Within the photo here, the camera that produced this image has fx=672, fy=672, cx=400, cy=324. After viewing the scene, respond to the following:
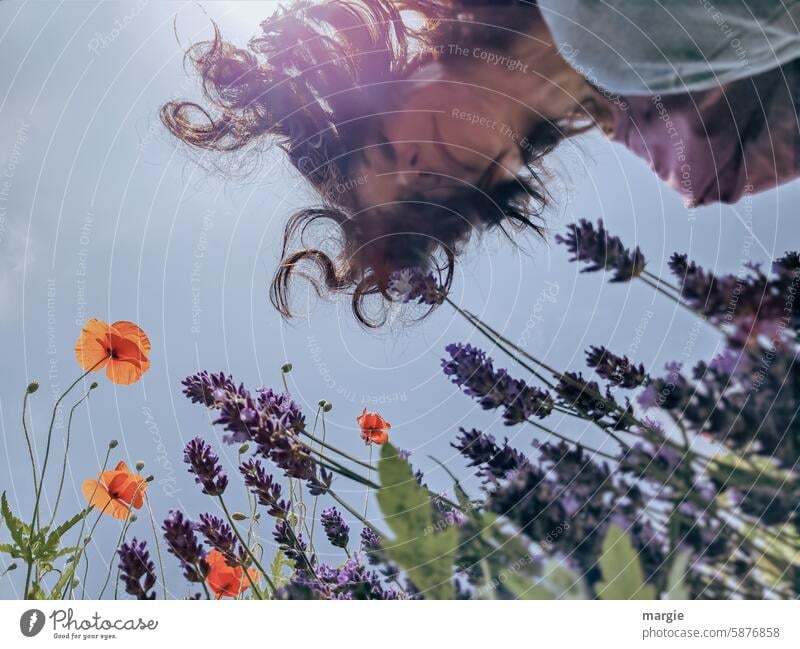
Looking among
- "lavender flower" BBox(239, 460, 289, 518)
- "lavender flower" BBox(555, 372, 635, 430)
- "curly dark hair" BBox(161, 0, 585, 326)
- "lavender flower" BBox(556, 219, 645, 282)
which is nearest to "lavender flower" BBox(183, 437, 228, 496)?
"lavender flower" BBox(239, 460, 289, 518)

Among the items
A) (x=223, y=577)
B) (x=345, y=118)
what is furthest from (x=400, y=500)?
(x=345, y=118)

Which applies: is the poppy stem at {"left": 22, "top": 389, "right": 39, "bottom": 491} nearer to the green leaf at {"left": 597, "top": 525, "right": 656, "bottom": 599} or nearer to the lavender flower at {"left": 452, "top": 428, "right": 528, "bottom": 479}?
the lavender flower at {"left": 452, "top": 428, "right": 528, "bottom": 479}

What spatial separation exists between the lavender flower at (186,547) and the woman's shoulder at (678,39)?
2.69ft

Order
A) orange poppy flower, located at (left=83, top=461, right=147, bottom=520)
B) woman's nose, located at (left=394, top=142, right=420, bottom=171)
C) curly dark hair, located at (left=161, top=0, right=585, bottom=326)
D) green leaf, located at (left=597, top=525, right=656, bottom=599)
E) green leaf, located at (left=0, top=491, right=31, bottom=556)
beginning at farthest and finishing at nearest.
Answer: woman's nose, located at (left=394, top=142, right=420, bottom=171) → curly dark hair, located at (left=161, top=0, right=585, bottom=326) → orange poppy flower, located at (left=83, top=461, right=147, bottom=520) → green leaf, located at (left=0, top=491, right=31, bottom=556) → green leaf, located at (left=597, top=525, right=656, bottom=599)

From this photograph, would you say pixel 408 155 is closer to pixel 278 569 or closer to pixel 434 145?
pixel 434 145

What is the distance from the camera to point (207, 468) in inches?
27.8

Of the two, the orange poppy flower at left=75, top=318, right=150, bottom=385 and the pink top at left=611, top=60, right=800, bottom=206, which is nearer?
the orange poppy flower at left=75, top=318, right=150, bottom=385

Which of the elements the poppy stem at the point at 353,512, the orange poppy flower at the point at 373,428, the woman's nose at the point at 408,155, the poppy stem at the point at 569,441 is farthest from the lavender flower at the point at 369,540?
the woman's nose at the point at 408,155

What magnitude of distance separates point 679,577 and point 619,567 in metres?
0.16

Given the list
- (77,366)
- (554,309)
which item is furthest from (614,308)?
(77,366)

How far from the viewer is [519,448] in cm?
75

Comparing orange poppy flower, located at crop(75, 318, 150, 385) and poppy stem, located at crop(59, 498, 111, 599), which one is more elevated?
orange poppy flower, located at crop(75, 318, 150, 385)

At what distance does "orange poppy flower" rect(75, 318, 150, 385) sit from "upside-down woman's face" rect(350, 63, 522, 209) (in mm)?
405

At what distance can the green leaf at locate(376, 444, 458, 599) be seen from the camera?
57cm
